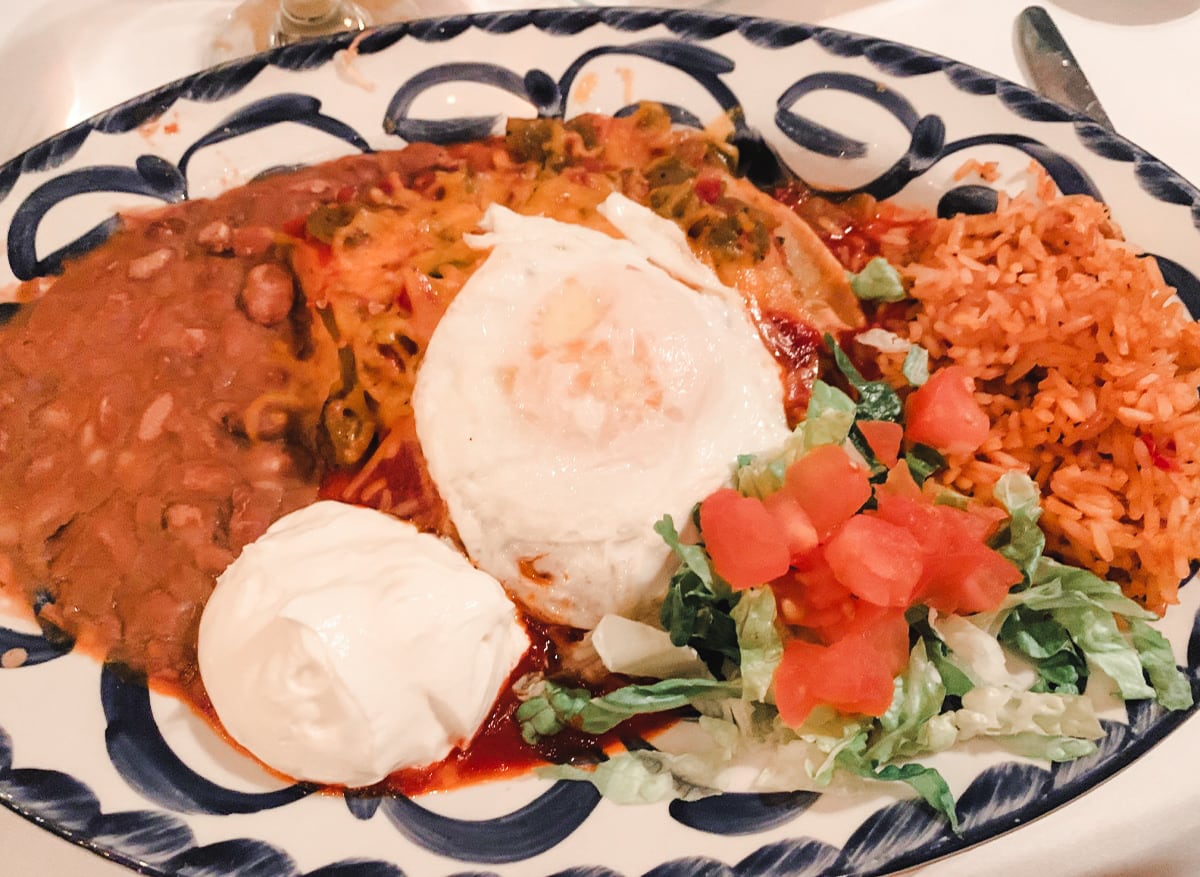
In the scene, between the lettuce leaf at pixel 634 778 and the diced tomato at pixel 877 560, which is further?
the lettuce leaf at pixel 634 778

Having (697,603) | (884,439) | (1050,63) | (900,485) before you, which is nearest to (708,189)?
(884,439)

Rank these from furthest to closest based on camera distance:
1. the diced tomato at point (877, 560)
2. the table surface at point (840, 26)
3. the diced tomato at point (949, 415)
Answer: the table surface at point (840, 26), the diced tomato at point (949, 415), the diced tomato at point (877, 560)

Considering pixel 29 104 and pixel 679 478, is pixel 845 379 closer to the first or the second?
pixel 679 478

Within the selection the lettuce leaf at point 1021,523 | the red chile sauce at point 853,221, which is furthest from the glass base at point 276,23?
the lettuce leaf at point 1021,523

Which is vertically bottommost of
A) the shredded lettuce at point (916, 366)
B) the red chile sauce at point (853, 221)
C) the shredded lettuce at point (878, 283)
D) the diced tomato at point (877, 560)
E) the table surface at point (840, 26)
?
the diced tomato at point (877, 560)

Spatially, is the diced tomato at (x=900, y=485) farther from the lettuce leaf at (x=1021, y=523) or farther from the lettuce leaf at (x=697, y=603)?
the lettuce leaf at (x=697, y=603)

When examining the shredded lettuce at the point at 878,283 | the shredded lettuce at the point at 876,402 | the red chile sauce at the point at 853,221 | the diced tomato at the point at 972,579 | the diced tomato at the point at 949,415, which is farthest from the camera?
the red chile sauce at the point at 853,221

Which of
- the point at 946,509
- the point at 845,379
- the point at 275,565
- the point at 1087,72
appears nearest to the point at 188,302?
the point at 275,565
